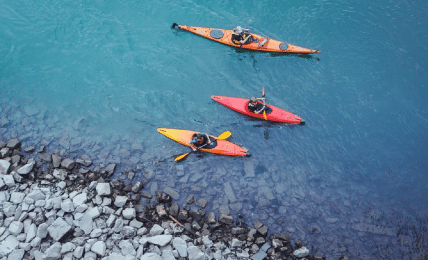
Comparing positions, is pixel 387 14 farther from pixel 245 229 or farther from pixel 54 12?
pixel 54 12

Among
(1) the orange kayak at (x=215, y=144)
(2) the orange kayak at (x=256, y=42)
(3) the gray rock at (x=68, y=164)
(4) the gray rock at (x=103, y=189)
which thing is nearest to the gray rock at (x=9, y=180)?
(3) the gray rock at (x=68, y=164)

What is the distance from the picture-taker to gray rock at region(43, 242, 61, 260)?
8.72 meters

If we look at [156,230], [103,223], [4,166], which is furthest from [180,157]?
[4,166]

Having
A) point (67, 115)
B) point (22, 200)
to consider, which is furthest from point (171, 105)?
point (22, 200)

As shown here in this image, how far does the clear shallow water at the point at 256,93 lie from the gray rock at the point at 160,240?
2240 millimetres

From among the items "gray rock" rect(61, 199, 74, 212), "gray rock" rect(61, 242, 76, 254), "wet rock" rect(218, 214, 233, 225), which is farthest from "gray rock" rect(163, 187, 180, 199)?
"gray rock" rect(61, 242, 76, 254)

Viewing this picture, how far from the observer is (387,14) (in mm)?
17938

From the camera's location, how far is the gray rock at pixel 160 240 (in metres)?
9.26

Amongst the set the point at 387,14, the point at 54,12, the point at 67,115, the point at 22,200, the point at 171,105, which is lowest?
the point at 22,200

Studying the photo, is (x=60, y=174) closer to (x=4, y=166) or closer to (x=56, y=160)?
(x=56, y=160)

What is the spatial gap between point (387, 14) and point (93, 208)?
19.6 meters

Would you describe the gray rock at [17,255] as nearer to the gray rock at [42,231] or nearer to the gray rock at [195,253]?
the gray rock at [42,231]

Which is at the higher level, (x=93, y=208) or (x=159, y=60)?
(x=159, y=60)

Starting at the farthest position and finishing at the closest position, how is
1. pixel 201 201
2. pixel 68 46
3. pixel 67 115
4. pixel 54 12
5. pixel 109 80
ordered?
1. pixel 54 12
2. pixel 68 46
3. pixel 109 80
4. pixel 67 115
5. pixel 201 201
